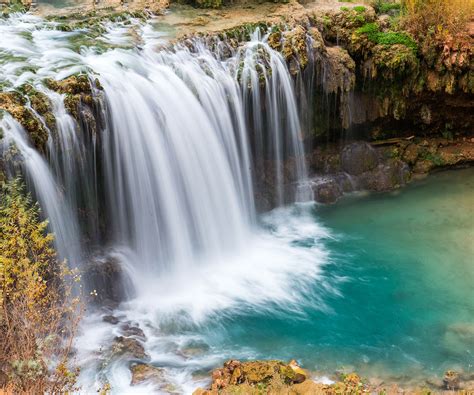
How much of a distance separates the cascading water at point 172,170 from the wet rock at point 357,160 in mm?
2011

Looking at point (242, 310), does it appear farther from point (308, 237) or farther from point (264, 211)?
point (264, 211)

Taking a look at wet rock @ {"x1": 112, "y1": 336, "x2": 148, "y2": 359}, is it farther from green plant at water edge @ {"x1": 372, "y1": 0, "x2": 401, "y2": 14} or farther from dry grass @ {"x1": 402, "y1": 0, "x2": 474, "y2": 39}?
green plant at water edge @ {"x1": 372, "y1": 0, "x2": 401, "y2": 14}

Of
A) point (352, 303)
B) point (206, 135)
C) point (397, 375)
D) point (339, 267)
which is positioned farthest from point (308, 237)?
point (397, 375)

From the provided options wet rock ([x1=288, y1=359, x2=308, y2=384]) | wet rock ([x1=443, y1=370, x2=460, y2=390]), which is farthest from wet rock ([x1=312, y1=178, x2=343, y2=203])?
wet rock ([x1=443, y1=370, x2=460, y2=390])

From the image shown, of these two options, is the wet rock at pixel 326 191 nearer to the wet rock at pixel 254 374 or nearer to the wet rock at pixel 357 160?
the wet rock at pixel 357 160

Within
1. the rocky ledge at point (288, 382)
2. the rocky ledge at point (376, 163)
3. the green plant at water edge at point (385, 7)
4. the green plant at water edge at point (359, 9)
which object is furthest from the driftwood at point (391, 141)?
the rocky ledge at point (288, 382)

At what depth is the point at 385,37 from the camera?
14336 mm

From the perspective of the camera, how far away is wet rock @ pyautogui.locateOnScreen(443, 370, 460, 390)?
854 centimetres

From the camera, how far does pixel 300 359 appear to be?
363 inches

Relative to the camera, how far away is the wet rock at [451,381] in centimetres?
854

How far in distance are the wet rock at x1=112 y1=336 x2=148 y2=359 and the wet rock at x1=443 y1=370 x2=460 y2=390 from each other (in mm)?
4997

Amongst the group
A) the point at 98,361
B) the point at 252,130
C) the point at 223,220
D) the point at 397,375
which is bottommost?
the point at 397,375

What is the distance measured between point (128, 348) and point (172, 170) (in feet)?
13.3

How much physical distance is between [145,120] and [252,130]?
11.0 ft
